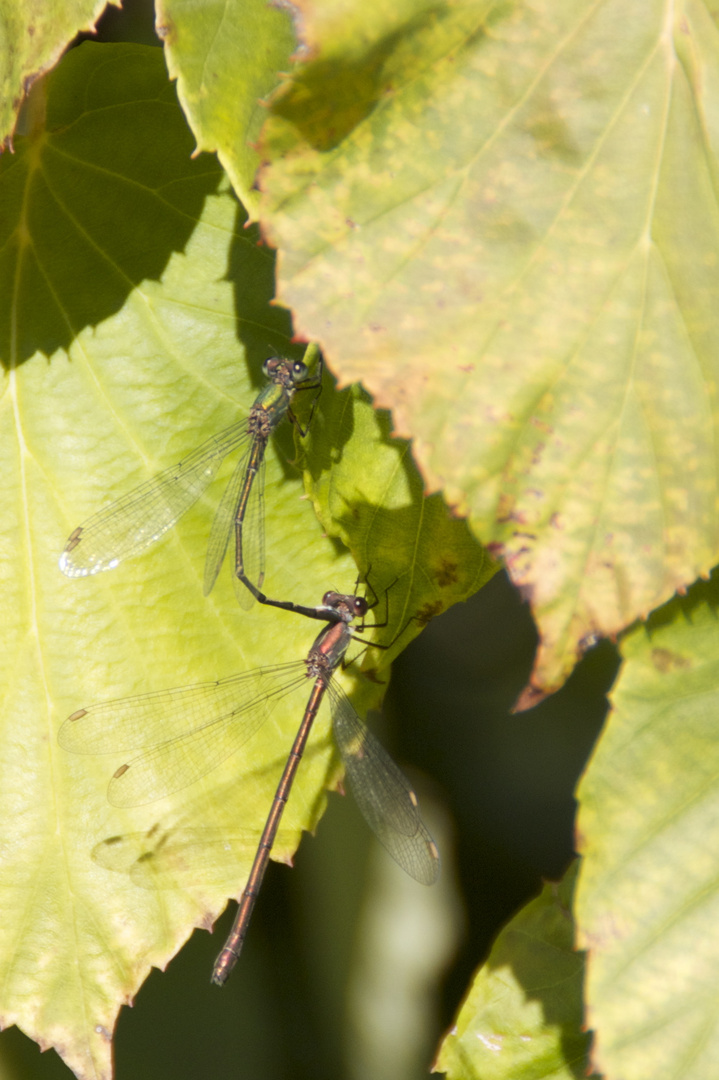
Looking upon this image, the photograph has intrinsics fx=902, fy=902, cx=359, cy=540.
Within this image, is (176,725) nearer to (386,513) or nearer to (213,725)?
(213,725)

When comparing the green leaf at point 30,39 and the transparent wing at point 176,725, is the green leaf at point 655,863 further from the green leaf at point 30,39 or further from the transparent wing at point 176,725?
the green leaf at point 30,39

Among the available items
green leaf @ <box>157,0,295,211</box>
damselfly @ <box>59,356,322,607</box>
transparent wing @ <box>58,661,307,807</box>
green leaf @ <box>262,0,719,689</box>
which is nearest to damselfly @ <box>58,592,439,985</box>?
transparent wing @ <box>58,661,307,807</box>

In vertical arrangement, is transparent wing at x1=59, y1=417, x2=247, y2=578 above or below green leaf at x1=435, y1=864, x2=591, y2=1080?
above

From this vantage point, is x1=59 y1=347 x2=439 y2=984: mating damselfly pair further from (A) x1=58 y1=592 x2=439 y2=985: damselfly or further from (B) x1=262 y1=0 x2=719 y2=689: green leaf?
(B) x1=262 y1=0 x2=719 y2=689: green leaf

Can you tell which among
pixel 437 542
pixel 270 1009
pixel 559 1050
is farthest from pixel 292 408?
pixel 270 1009

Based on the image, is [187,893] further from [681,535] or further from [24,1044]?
[24,1044]
